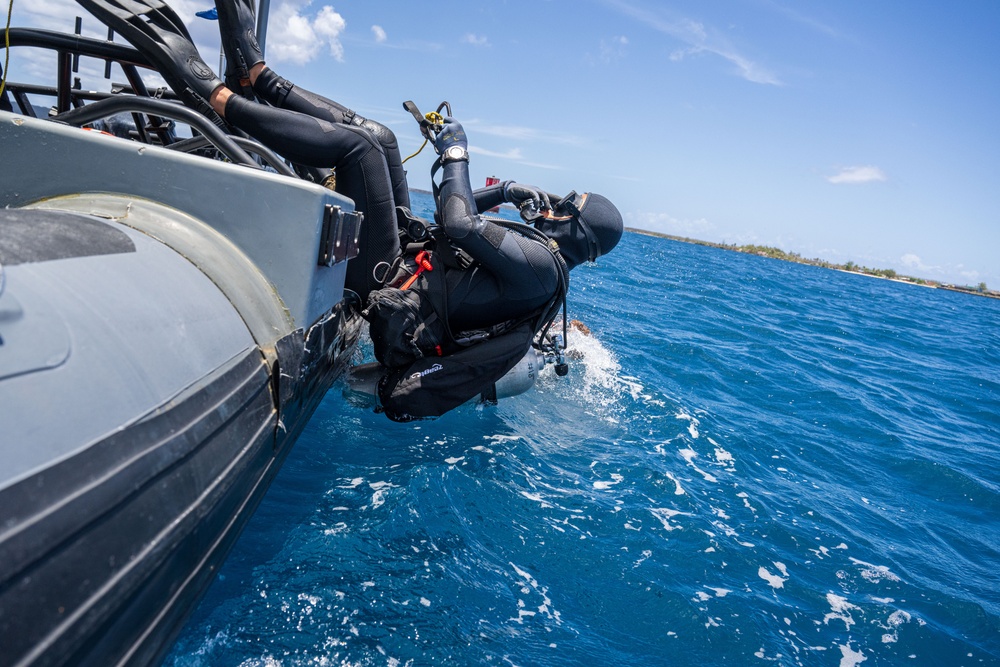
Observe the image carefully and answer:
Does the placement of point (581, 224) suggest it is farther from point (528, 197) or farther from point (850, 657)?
point (850, 657)

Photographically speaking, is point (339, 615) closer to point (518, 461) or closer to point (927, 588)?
point (518, 461)

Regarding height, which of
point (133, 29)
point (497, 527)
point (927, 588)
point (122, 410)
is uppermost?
point (133, 29)

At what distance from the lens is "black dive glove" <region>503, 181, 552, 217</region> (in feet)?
13.6

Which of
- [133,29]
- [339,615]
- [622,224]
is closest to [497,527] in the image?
[339,615]

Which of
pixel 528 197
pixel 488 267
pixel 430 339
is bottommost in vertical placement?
pixel 430 339

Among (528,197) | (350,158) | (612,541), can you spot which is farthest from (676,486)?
(350,158)

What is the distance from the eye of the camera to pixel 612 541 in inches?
149

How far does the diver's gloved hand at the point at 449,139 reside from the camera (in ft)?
12.2

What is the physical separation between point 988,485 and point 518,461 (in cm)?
531

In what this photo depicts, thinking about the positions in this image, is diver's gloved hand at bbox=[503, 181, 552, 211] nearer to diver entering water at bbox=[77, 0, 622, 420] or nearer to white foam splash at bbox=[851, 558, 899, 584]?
diver entering water at bbox=[77, 0, 622, 420]

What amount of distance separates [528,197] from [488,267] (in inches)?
31.9

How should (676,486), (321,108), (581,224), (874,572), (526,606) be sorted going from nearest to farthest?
(526,606) → (321,108) → (581,224) → (874,572) → (676,486)

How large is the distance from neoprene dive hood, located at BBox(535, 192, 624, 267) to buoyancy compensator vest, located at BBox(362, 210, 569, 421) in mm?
204

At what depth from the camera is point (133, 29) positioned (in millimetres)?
2986
